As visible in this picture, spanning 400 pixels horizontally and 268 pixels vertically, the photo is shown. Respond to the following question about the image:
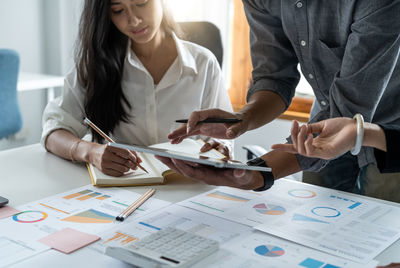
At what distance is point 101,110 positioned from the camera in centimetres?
159

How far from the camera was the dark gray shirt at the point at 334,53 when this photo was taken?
1106 mm

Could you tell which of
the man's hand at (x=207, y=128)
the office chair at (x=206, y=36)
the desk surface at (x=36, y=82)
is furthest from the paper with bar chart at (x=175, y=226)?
the desk surface at (x=36, y=82)

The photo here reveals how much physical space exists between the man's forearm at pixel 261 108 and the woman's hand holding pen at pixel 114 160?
0.99ft

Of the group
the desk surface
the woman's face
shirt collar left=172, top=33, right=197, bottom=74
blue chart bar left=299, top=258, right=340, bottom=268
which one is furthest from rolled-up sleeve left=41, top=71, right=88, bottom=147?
the desk surface

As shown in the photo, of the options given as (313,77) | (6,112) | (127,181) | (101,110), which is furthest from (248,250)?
(6,112)

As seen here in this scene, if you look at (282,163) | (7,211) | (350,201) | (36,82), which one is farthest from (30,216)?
(36,82)

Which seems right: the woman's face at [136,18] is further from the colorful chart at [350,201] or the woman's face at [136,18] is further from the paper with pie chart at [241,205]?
the colorful chart at [350,201]

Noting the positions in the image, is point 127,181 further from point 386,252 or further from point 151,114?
point 386,252

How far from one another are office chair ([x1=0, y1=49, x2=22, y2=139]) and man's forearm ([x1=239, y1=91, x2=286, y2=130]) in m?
1.62

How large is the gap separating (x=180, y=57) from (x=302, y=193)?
701 millimetres

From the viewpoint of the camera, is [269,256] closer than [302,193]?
Yes

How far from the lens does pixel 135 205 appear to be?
106cm

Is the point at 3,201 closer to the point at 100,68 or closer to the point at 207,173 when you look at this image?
the point at 207,173

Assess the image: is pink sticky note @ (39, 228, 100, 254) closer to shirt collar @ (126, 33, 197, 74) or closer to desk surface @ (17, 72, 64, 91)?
shirt collar @ (126, 33, 197, 74)
